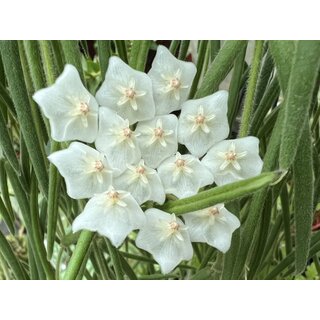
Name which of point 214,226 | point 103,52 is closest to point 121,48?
point 103,52

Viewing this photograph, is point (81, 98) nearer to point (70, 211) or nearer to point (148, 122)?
point (148, 122)

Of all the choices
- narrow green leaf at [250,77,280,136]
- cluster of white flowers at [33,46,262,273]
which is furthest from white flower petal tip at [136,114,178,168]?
narrow green leaf at [250,77,280,136]

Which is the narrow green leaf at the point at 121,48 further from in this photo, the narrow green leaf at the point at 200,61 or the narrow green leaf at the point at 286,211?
the narrow green leaf at the point at 286,211

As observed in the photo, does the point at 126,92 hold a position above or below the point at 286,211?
above

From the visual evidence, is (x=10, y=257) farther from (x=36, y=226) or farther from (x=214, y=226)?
(x=214, y=226)

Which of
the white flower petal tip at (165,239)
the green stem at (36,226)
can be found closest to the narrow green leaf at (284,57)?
the white flower petal tip at (165,239)

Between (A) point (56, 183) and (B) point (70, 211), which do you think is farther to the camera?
(B) point (70, 211)
